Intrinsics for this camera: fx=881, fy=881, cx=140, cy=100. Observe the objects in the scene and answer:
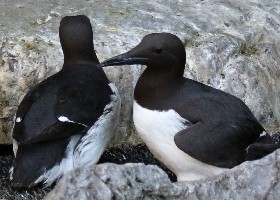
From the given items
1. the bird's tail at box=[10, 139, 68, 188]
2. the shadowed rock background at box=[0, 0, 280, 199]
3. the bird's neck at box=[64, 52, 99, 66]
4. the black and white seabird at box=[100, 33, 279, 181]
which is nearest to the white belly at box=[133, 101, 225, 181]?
the black and white seabird at box=[100, 33, 279, 181]

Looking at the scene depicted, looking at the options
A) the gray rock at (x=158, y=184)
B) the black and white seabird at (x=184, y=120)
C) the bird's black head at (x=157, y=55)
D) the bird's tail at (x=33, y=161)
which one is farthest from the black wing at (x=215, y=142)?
the gray rock at (x=158, y=184)

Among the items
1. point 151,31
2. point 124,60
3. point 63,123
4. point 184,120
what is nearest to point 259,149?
point 184,120

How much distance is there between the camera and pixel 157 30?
272 inches

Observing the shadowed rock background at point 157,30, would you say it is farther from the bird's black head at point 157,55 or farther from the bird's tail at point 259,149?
the bird's tail at point 259,149

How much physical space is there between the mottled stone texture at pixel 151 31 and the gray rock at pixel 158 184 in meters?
2.71

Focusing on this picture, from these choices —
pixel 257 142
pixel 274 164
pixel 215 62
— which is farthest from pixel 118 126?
pixel 274 164

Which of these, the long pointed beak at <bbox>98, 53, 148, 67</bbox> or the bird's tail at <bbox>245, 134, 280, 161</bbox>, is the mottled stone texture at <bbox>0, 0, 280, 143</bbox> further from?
the bird's tail at <bbox>245, 134, 280, 161</bbox>

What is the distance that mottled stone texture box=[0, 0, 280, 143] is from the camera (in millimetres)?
6359

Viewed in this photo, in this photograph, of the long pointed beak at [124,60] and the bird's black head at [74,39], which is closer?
the long pointed beak at [124,60]

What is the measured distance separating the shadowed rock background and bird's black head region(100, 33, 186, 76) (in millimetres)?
906

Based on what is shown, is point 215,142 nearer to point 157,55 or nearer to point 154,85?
point 154,85

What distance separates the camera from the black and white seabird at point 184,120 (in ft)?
17.7

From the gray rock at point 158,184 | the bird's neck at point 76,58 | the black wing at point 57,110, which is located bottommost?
the bird's neck at point 76,58

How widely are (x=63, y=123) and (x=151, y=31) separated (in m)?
1.71
